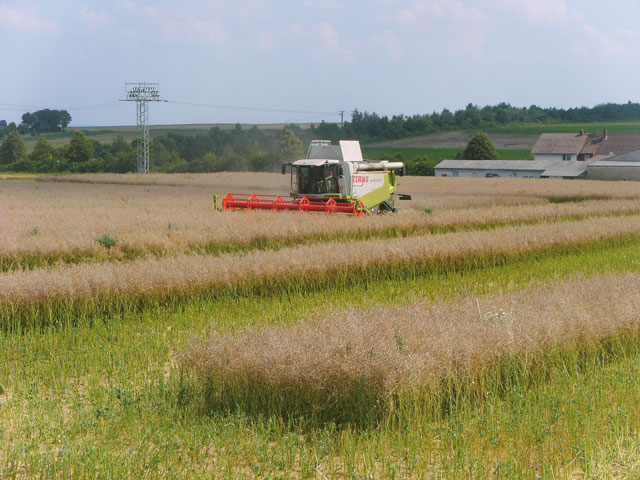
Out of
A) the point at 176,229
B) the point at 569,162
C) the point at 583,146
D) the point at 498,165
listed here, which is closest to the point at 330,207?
the point at 176,229

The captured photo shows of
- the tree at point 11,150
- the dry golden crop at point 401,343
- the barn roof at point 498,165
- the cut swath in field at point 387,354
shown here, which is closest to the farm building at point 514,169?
the barn roof at point 498,165

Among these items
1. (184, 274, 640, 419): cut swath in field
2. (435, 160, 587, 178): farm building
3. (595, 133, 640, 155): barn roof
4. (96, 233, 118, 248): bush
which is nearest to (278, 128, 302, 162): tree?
(435, 160, 587, 178): farm building

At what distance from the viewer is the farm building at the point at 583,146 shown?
249 feet

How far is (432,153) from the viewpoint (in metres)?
96.9

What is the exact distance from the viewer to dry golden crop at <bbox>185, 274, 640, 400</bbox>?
568 centimetres

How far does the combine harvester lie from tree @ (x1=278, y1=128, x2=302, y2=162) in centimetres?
4255

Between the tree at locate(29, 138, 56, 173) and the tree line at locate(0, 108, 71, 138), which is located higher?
the tree line at locate(0, 108, 71, 138)

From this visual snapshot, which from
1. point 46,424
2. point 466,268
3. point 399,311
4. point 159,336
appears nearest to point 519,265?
point 466,268

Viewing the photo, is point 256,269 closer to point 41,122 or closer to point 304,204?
point 304,204

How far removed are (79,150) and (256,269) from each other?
254 feet

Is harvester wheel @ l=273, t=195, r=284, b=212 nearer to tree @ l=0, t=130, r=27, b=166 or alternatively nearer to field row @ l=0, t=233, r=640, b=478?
field row @ l=0, t=233, r=640, b=478

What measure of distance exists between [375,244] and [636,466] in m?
9.76

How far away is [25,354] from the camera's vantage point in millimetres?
7770

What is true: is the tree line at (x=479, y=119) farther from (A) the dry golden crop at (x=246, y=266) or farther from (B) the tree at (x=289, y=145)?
(A) the dry golden crop at (x=246, y=266)
